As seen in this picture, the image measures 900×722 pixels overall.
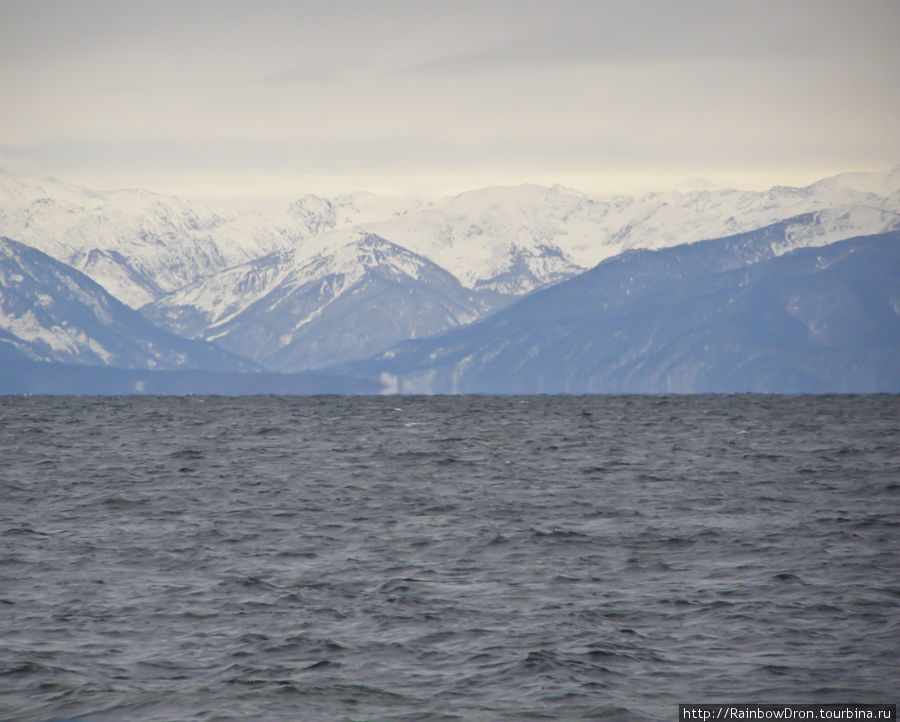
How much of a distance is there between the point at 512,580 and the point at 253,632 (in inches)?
352

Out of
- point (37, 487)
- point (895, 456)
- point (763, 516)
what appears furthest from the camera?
point (895, 456)

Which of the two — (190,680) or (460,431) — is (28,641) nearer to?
(190,680)

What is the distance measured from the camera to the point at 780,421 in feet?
412

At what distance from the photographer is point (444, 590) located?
108 feet

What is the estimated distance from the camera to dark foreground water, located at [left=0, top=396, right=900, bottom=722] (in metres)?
24.0

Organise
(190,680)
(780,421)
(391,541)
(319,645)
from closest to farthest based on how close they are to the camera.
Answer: (190,680) < (319,645) < (391,541) < (780,421)

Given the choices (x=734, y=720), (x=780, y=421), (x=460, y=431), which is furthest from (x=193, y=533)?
(x=780, y=421)

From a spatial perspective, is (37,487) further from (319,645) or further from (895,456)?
(895,456)

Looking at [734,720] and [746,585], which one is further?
[746,585]

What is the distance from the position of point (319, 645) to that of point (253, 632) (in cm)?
207

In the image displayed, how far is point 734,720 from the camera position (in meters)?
22.0

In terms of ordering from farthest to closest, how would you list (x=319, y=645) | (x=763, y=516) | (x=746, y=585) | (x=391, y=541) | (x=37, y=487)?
(x=37, y=487) → (x=763, y=516) → (x=391, y=541) → (x=746, y=585) → (x=319, y=645)

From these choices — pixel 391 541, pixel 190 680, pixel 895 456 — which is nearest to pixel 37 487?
pixel 391 541

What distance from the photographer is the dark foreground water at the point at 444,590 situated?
947 inches
